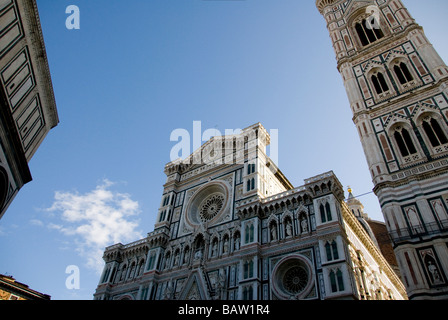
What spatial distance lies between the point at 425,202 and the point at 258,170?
41.0 feet

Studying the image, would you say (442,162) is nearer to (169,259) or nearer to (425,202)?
(425,202)

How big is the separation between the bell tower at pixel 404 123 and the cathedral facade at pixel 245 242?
3.11 metres

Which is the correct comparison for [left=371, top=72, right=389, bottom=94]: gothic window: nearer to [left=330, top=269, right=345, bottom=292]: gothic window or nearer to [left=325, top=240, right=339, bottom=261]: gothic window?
[left=325, top=240, right=339, bottom=261]: gothic window

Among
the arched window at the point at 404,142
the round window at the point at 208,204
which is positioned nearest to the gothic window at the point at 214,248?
the round window at the point at 208,204

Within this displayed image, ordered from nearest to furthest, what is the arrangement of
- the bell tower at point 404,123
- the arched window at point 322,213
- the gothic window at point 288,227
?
the bell tower at point 404,123, the arched window at point 322,213, the gothic window at point 288,227

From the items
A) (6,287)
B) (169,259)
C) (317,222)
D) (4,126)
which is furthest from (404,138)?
(6,287)

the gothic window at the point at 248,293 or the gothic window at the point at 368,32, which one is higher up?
the gothic window at the point at 368,32

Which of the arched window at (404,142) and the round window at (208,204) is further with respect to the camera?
the round window at (208,204)

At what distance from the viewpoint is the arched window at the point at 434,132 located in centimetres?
1950

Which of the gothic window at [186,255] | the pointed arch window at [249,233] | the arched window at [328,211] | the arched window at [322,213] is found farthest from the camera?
the gothic window at [186,255]

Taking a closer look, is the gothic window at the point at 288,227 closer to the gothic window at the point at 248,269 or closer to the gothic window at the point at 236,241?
the gothic window at the point at 248,269

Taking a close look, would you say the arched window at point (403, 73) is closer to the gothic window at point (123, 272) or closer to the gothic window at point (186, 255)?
the gothic window at point (186, 255)

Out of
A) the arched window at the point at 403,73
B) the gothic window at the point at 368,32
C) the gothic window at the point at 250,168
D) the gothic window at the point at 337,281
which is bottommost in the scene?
the gothic window at the point at 337,281

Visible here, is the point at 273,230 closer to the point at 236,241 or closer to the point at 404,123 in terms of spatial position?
the point at 236,241
